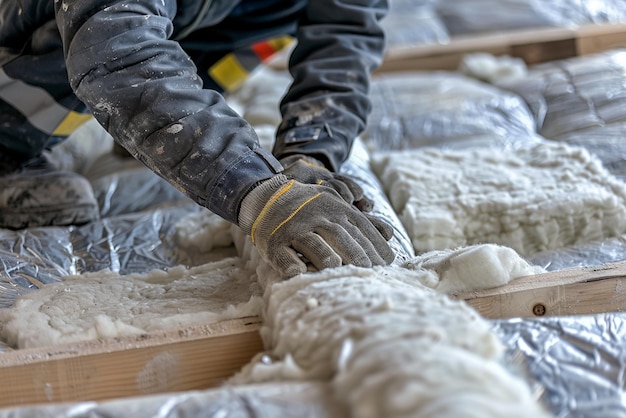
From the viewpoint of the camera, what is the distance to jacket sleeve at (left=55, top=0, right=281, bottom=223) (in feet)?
4.00

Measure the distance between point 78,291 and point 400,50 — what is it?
1.83 metres

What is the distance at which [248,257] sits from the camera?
137cm

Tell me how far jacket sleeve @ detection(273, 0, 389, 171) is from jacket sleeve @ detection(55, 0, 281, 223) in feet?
0.89

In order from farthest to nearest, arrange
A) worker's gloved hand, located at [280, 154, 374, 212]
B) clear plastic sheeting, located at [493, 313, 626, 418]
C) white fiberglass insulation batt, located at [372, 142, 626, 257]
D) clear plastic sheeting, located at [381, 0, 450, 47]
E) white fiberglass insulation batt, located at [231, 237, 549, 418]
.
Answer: clear plastic sheeting, located at [381, 0, 450, 47], white fiberglass insulation batt, located at [372, 142, 626, 257], worker's gloved hand, located at [280, 154, 374, 212], clear plastic sheeting, located at [493, 313, 626, 418], white fiberglass insulation batt, located at [231, 237, 549, 418]

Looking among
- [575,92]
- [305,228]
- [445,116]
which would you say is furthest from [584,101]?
[305,228]

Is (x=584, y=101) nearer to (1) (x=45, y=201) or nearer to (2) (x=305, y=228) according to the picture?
(2) (x=305, y=228)

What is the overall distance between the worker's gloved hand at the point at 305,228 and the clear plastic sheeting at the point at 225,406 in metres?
0.26

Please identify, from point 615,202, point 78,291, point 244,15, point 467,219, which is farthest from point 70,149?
point 615,202

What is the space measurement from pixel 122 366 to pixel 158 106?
41 cm

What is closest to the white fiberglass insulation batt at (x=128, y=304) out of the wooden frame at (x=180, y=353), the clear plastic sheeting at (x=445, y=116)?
the wooden frame at (x=180, y=353)

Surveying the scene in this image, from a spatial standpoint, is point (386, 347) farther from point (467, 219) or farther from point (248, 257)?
point (467, 219)

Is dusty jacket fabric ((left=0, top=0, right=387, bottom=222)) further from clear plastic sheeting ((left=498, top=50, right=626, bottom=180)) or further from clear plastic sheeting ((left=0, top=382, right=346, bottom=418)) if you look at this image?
clear plastic sheeting ((left=498, top=50, right=626, bottom=180))

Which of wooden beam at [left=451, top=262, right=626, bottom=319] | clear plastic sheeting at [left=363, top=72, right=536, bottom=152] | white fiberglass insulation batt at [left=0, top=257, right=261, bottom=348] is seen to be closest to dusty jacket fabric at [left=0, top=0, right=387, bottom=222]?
white fiberglass insulation batt at [left=0, top=257, right=261, bottom=348]

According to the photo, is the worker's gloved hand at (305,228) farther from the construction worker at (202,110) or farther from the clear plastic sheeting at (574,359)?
the clear plastic sheeting at (574,359)
